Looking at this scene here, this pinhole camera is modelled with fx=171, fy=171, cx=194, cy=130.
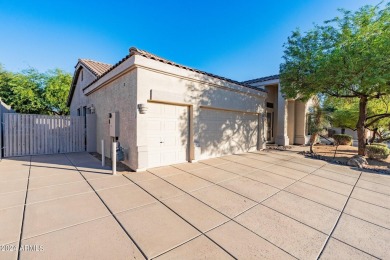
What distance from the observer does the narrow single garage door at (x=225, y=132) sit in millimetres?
7465

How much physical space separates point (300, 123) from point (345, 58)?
7440 mm

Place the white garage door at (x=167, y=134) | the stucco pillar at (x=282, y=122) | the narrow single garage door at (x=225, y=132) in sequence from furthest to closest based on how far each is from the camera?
the stucco pillar at (x=282, y=122)
the narrow single garage door at (x=225, y=132)
the white garage door at (x=167, y=134)

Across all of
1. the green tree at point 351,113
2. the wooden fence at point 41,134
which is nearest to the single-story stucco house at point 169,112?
the wooden fence at point 41,134

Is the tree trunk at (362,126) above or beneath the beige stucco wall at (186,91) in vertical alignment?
beneath

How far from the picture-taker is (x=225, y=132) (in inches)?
327

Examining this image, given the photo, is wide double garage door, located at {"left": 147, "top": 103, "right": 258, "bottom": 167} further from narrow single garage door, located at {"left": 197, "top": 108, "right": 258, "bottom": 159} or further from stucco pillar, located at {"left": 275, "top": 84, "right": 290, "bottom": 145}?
stucco pillar, located at {"left": 275, "top": 84, "right": 290, "bottom": 145}

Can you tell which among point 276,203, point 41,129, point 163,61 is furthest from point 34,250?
point 41,129

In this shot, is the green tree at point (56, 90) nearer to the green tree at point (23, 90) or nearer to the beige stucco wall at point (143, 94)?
the green tree at point (23, 90)

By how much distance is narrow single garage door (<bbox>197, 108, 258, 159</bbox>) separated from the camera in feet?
24.5

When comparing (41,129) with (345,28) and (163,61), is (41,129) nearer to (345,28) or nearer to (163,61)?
(163,61)

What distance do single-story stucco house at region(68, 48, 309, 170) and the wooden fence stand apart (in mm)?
761

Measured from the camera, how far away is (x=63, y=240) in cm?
231

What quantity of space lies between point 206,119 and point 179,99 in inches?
68.4

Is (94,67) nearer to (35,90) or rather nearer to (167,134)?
(167,134)
